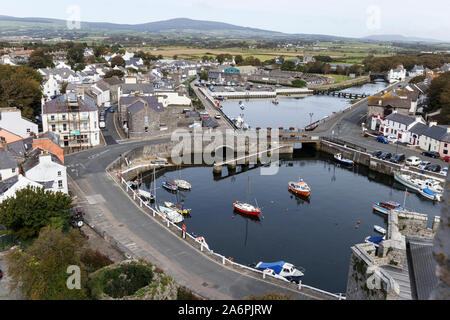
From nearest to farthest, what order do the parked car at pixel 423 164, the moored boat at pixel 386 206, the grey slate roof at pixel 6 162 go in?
1. the grey slate roof at pixel 6 162
2. the moored boat at pixel 386 206
3. the parked car at pixel 423 164

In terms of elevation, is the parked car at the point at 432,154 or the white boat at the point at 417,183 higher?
the parked car at the point at 432,154

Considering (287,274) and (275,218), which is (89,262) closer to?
(287,274)

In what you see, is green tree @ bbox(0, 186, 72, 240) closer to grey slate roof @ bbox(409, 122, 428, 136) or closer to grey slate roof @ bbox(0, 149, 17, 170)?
grey slate roof @ bbox(0, 149, 17, 170)

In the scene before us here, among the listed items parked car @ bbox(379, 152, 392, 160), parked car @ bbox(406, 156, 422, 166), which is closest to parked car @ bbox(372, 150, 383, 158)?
parked car @ bbox(379, 152, 392, 160)

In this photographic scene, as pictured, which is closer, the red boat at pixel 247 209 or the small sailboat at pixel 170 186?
the red boat at pixel 247 209

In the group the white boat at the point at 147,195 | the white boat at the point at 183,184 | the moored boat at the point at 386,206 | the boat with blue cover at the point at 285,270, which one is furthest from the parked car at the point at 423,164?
the white boat at the point at 147,195

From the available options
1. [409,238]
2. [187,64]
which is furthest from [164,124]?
[187,64]

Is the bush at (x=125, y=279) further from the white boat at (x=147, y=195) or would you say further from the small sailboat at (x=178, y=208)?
the white boat at (x=147, y=195)
